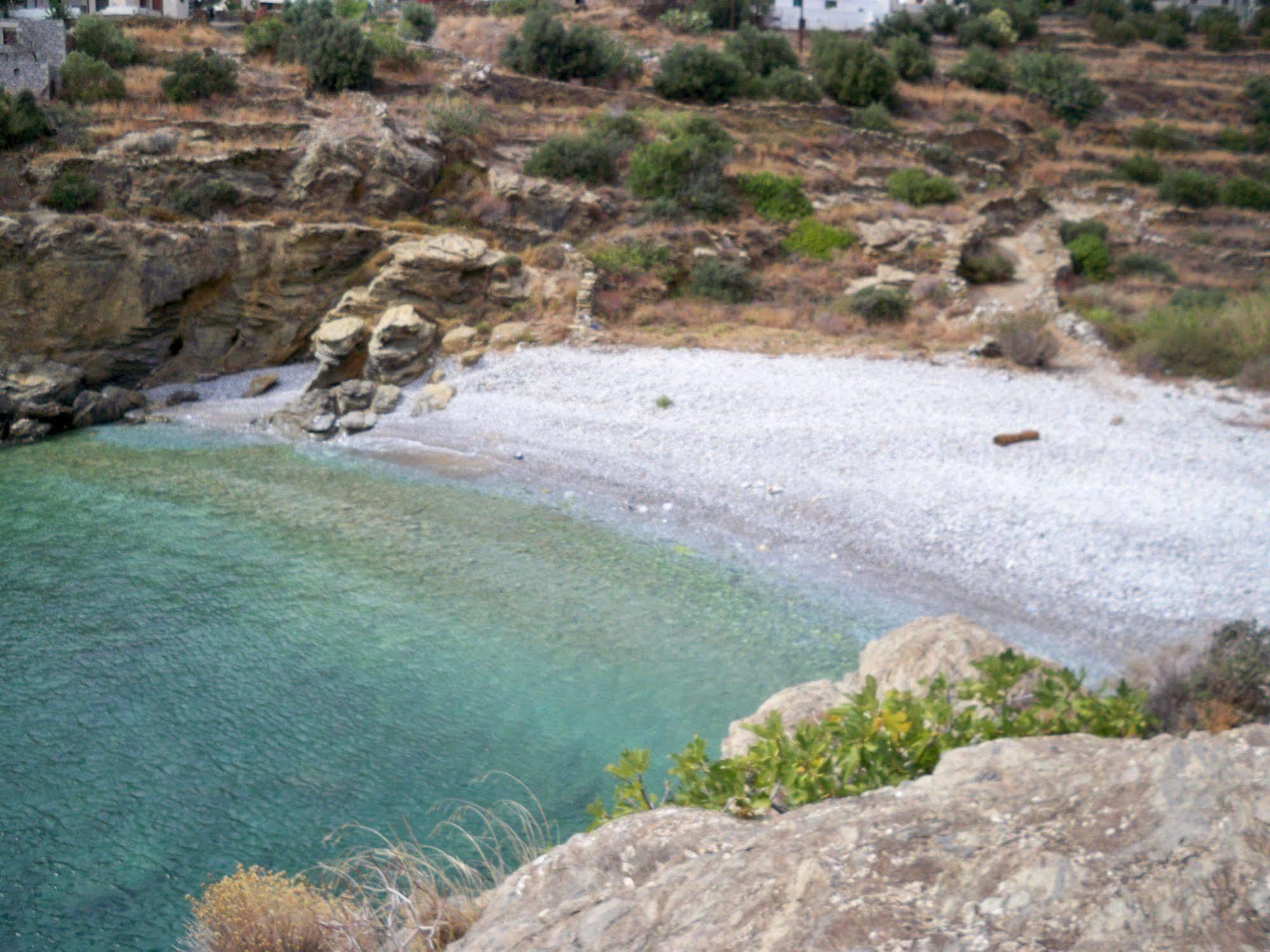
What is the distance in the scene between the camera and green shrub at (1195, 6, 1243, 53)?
53.9 m

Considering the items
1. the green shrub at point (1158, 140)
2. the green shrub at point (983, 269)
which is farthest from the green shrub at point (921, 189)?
the green shrub at point (1158, 140)

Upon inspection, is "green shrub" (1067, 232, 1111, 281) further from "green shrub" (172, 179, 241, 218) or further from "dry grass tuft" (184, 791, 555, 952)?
"dry grass tuft" (184, 791, 555, 952)

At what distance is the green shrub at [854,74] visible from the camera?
41.7 meters

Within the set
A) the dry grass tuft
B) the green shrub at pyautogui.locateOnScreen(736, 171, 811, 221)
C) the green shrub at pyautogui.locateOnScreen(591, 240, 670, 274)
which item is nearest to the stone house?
the green shrub at pyautogui.locateOnScreen(591, 240, 670, 274)

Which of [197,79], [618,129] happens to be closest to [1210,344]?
[618,129]

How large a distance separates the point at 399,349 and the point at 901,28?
45.6 metres

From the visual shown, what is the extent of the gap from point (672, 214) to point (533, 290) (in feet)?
20.5

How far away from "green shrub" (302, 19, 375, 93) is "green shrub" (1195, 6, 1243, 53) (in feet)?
161

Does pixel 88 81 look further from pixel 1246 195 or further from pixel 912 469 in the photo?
pixel 1246 195

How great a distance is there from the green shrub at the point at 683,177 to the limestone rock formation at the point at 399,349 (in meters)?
9.70

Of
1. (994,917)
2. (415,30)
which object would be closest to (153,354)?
(994,917)

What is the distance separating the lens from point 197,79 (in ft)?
96.4

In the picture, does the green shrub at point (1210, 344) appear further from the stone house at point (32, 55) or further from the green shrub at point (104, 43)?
the green shrub at point (104, 43)

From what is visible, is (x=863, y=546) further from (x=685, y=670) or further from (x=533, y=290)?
(x=533, y=290)
